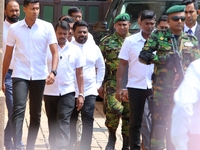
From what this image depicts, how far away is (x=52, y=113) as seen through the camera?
7.79 metres

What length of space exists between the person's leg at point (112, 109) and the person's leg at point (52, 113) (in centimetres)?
75

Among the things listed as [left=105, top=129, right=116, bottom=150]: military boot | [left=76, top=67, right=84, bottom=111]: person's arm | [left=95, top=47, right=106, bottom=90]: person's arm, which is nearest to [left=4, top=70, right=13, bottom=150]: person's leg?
[left=76, top=67, right=84, bottom=111]: person's arm

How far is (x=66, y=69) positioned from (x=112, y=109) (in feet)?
2.79

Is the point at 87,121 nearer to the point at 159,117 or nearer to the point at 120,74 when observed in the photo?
the point at 120,74

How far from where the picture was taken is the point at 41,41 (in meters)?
7.52

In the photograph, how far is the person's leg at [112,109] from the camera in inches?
321

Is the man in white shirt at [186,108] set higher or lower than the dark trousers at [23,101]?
higher

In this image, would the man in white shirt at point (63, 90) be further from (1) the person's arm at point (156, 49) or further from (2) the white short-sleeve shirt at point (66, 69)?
(1) the person's arm at point (156, 49)

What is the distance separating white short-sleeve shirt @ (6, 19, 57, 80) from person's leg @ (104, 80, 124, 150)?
3.51 feet

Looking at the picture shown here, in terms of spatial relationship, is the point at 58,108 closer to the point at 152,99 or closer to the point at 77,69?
the point at 77,69

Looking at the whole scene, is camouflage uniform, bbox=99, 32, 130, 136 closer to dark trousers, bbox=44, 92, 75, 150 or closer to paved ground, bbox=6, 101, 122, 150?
paved ground, bbox=6, 101, 122, 150

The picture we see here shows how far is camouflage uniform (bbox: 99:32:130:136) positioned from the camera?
26.8 feet

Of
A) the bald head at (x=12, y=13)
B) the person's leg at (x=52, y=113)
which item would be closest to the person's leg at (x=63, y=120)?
the person's leg at (x=52, y=113)

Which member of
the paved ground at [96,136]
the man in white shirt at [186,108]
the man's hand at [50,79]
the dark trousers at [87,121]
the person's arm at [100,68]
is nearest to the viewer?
the man in white shirt at [186,108]
